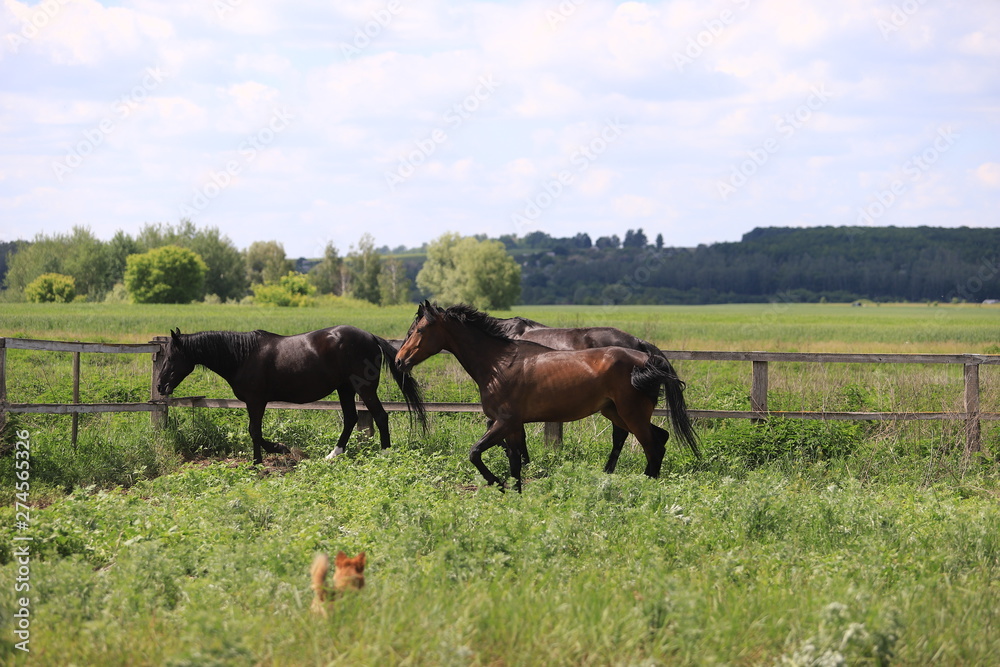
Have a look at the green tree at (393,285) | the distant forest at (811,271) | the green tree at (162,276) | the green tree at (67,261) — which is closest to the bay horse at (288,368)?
the green tree at (67,261)

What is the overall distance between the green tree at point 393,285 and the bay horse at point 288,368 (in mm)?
84096

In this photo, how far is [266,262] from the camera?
104812 mm

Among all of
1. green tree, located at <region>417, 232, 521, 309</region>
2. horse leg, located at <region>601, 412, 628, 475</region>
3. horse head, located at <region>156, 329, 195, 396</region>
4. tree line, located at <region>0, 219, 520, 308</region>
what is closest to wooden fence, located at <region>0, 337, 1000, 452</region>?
horse head, located at <region>156, 329, 195, 396</region>

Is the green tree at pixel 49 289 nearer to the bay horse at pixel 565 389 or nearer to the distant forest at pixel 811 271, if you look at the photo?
the bay horse at pixel 565 389

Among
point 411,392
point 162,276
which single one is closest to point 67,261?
point 162,276

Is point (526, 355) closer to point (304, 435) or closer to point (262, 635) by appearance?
point (304, 435)

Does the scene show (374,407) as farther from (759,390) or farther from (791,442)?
(791,442)

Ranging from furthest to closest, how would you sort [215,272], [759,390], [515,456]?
[215,272], [759,390], [515,456]

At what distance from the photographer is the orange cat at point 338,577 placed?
4.07 meters

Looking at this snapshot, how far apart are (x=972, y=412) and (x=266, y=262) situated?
334 feet

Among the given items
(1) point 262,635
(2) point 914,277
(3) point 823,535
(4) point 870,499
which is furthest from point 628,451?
(2) point 914,277

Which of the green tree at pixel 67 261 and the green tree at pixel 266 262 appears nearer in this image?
the green tree at pixel 67 261

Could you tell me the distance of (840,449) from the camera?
8977mm

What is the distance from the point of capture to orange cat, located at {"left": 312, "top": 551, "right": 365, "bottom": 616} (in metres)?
4.07
